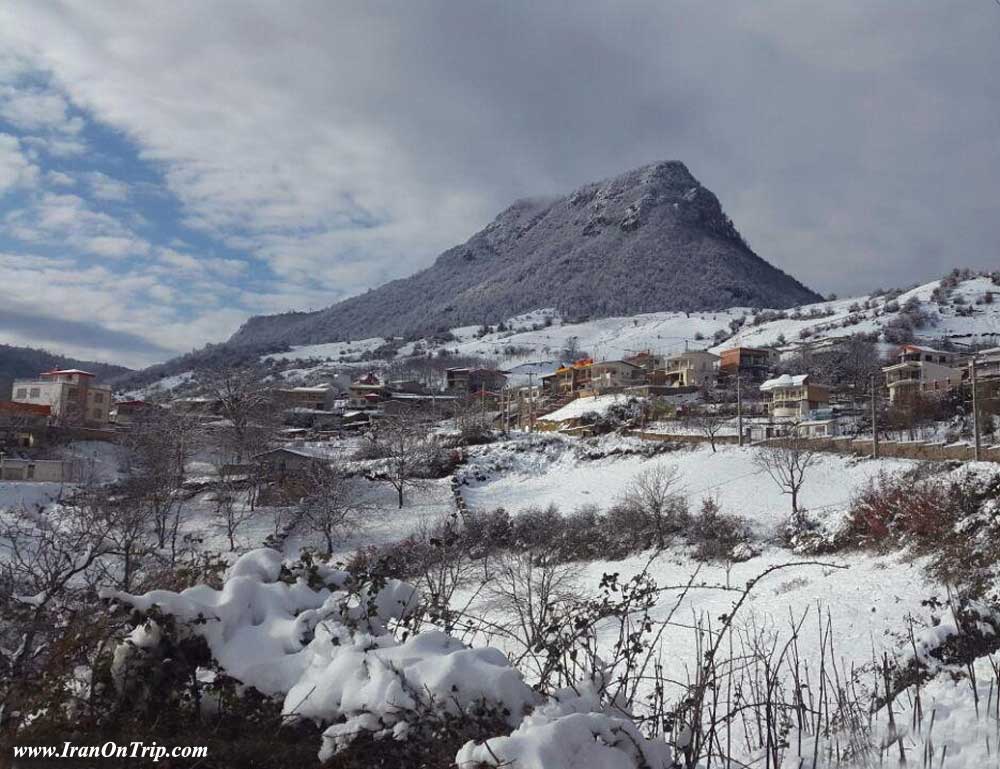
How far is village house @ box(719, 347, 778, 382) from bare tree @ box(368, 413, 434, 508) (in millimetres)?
33463

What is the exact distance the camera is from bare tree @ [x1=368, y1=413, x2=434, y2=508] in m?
30.9

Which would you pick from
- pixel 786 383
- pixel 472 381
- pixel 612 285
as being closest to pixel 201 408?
pixel 472 381

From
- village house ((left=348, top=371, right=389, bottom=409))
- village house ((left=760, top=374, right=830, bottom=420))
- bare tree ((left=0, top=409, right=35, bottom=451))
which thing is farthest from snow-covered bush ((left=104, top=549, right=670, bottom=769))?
village house ((left=348, top=371, right=389, bottom=409))

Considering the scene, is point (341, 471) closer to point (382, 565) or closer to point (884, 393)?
point (382, 565)

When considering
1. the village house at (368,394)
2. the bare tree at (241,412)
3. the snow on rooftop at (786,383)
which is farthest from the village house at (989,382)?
the village house at (368,394)

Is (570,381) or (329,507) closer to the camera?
(329,507)

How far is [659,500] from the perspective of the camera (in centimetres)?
2375

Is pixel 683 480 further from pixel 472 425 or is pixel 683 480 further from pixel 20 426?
pixel 20 426

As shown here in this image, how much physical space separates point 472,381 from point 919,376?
4456 centimetres

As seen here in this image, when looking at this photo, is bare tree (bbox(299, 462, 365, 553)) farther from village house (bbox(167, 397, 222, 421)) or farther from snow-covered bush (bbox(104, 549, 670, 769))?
snow-covered bush (bbox(104, 549, 670, 769))

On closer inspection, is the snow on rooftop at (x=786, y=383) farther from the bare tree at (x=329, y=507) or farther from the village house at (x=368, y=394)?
the village house at (x=368, y=394)

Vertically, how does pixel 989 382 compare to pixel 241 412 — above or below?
above

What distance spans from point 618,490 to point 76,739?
84.4 ft

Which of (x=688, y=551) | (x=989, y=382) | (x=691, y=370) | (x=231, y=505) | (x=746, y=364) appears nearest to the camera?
(x=688, y=551)
